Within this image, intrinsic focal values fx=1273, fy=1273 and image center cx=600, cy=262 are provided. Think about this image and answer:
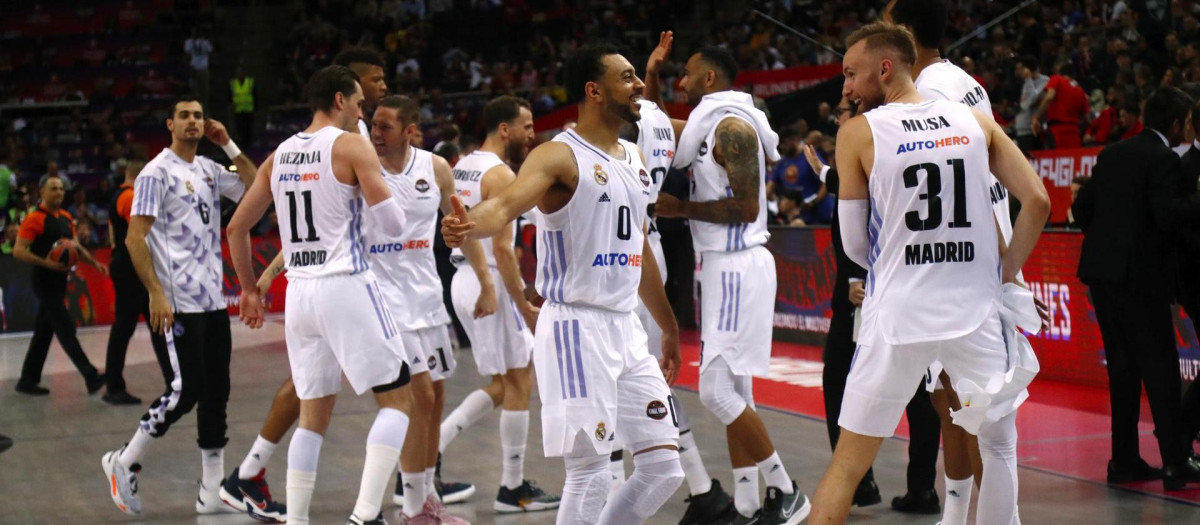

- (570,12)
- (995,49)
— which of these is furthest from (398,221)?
(570,12)

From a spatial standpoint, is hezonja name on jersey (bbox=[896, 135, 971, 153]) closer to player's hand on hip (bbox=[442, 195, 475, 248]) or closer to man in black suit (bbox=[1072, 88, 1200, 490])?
player's hand on hip (bbox=[442, 195, 475, 248])

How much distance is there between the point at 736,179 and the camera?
616 centimetres

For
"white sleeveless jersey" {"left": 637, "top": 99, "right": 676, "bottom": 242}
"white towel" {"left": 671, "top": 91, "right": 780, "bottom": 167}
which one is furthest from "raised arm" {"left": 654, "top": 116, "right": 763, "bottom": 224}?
"white sleeveless jersey" {"left": 637, "top": 99, "right": 676, "bottom": 242}

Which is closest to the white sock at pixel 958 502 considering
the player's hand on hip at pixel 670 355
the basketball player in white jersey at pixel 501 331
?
the player's hand on hip at pixel 670 355

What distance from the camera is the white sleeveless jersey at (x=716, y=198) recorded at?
6.29 m

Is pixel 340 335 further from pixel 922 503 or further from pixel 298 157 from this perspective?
pixel 922 503

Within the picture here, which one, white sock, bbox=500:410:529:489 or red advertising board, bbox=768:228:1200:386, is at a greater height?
red advertising board, bbox=768:228:1200:386

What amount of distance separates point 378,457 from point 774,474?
73.9 inches

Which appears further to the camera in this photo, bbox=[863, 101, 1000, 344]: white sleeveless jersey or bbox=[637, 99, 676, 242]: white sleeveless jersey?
bbox=[637, 99, 676, 242]: white sleeveless jersey

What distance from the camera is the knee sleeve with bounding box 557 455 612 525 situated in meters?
4.54

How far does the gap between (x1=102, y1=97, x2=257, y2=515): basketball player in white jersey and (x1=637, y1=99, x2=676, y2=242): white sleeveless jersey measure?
2252mm

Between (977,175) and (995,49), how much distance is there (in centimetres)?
1349

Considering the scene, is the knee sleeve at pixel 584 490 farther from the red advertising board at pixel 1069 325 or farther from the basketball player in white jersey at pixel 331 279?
the red advertising board at pixel 1069 325

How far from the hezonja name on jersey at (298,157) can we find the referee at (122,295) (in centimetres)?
447
